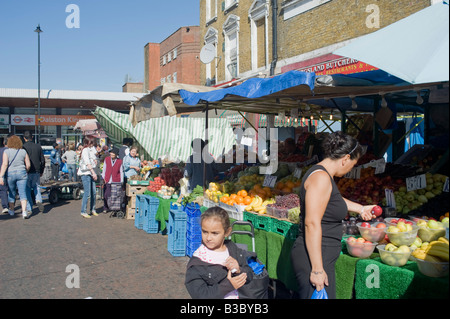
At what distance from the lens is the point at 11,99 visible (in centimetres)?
2848

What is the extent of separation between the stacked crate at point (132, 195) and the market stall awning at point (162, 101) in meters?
1.85

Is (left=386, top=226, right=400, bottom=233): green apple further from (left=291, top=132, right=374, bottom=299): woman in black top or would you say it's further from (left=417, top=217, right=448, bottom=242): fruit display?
(left=291, top=132, right=374, bottom=299): woman in black top

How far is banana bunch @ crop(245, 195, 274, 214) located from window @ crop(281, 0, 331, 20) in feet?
31.0

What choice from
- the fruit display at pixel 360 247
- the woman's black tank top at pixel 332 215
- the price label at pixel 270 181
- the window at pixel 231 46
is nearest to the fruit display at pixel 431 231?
the fruit display at pixel 360 247

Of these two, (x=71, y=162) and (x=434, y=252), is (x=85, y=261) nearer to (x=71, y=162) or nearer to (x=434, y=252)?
(x=434, y=252)

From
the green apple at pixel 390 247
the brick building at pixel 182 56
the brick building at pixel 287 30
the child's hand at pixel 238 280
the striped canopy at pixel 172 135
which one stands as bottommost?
the child's hand at pixel 238 280

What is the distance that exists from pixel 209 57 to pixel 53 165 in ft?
27.5

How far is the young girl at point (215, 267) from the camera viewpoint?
2566 mm

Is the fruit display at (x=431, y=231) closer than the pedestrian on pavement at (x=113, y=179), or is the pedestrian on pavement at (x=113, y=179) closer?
the fruit display at (x=431, y=231)

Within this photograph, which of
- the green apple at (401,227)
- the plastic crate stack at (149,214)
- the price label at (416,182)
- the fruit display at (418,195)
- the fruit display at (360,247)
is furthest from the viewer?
the plastic crate stack at (149,214)

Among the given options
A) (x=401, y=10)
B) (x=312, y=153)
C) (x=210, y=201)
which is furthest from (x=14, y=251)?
(x=401, y=10)

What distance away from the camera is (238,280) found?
271 cm

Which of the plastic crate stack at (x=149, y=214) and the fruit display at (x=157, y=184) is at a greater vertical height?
the fruit display at (x=157, y=184)

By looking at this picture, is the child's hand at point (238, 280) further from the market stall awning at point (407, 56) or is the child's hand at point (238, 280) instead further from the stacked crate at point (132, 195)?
the stacked crate at point (132, 195)
